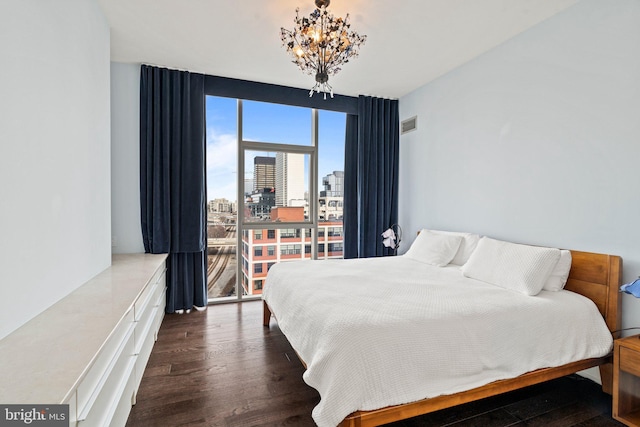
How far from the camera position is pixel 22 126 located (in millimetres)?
1391

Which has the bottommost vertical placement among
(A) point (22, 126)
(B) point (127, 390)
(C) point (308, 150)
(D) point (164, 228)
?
(B) point (127, 390)

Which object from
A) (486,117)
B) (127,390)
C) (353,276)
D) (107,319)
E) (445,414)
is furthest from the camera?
(486,117)

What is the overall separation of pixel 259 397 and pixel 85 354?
46.9 inches

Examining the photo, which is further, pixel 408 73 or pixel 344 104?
pixel 344 104

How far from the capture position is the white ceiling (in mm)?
2377

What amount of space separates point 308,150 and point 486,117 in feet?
7.26

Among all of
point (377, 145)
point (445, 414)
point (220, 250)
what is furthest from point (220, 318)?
point (377, 145)

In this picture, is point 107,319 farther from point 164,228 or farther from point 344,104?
point 344,104

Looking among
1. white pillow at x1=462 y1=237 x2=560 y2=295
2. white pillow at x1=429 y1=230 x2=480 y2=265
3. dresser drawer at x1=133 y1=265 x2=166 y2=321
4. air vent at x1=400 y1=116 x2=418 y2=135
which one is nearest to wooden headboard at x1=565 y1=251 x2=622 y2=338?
white pillow at x1=462 y1=237 x2=560 y2=295

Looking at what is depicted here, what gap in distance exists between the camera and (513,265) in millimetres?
2352

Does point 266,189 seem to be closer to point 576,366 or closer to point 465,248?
point 465,248

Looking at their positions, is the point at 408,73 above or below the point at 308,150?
above

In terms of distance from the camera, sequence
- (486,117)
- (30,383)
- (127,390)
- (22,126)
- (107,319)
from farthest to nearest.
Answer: (486,117)
(127,390)
(107,319)
(22,126)
(30,383)

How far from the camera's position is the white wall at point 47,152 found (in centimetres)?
130
